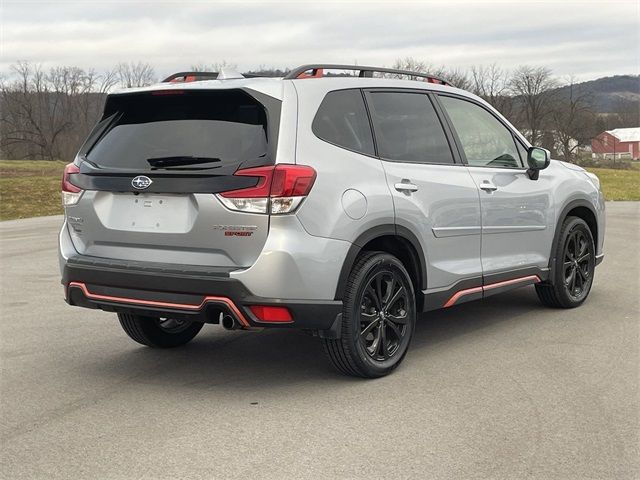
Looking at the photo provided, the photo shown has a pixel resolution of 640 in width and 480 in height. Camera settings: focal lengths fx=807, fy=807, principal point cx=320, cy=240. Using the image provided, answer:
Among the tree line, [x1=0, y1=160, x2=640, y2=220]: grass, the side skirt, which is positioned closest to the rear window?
the side skirt

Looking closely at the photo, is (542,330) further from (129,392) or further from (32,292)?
(32,292)

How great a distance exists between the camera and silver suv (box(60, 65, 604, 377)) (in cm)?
457

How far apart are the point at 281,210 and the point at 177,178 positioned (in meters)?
0.67

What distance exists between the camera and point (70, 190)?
206 inches

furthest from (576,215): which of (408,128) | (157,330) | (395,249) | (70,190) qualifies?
(70,190)

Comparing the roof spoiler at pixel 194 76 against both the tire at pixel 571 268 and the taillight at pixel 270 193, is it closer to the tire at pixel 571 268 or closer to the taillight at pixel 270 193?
the taillight at pixel 270 193

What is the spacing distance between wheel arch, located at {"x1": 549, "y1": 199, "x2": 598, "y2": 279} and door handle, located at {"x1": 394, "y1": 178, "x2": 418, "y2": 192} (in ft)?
7.16

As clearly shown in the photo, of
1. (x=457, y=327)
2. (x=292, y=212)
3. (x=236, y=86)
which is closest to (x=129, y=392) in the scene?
(x=292, y=212)

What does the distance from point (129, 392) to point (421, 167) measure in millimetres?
2450

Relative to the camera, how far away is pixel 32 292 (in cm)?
889

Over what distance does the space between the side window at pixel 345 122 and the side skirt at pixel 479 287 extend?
46.1 inches

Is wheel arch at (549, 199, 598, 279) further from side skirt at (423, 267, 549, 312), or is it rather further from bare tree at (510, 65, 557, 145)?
bare tree at (510, 65, 557, 145)

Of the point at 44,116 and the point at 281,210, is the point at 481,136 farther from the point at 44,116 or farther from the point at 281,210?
the point at 44,116

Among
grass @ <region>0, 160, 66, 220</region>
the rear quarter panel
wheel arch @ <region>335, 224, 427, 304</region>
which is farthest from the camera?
grass @ <region>0, 160, 66, 220</region>
